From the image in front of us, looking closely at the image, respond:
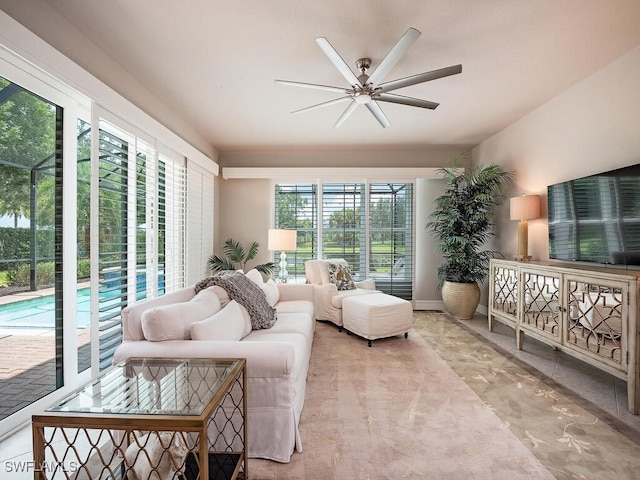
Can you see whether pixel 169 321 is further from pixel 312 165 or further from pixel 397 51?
pixel 312 165

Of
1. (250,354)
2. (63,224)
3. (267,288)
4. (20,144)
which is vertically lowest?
(250,354)

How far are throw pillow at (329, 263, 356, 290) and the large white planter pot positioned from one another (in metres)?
1.38

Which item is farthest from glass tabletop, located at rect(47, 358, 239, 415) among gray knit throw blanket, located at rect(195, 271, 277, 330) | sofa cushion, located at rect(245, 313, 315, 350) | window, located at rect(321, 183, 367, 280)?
window, located at rect(321, 183, 367, 280)

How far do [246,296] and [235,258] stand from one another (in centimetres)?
256

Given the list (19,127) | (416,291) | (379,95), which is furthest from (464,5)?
(416,291)

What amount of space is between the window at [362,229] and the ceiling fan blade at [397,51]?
292 cm

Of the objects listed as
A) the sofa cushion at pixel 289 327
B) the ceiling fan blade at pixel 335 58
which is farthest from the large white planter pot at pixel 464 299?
the ceiling fan blade at pixel 335 58

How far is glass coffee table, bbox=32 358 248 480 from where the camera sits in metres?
0.97

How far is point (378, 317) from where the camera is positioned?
3.38 metres

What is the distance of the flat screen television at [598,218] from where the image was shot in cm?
234

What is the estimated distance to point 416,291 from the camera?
17.1 ft

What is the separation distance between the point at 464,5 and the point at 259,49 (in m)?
1.41

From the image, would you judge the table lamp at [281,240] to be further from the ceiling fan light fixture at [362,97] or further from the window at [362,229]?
the ceiling fan light fixture at [362,97]

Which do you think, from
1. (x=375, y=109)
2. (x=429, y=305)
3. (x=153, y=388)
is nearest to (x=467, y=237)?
(x=429, y=305)
